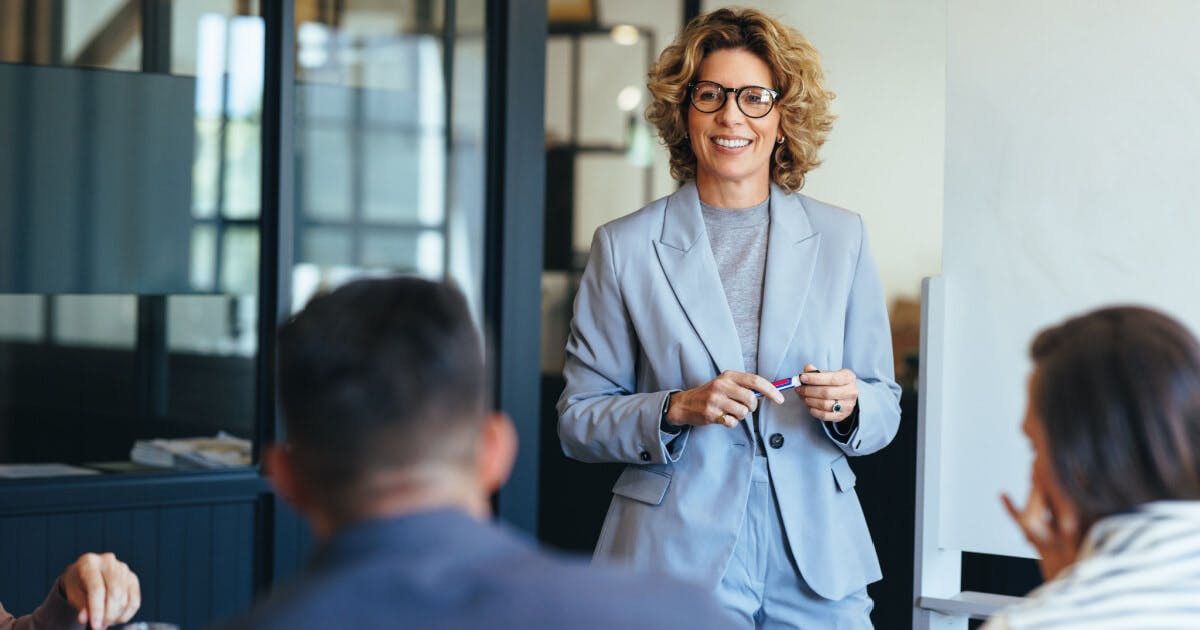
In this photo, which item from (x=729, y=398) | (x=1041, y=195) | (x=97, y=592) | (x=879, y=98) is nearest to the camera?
(x=97, y=592)

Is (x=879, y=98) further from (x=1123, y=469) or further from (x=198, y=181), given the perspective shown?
(x=1123, y=469)

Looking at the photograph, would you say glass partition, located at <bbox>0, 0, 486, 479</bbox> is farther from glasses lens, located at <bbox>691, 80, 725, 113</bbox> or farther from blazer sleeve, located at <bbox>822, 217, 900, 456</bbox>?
blazer sleeve, located at <bbox>822, 217, 900, 456</bbox>

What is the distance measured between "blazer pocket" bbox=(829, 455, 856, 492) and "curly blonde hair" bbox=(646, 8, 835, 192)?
51cm

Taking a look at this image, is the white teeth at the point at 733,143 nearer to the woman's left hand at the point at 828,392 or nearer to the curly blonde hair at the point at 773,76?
the curly blonde hair at the point at 773,76

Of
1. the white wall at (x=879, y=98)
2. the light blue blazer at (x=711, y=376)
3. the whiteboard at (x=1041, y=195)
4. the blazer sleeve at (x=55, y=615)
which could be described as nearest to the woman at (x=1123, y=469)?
the light blue blazer at (x=711, y=376)

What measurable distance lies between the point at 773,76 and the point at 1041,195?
724mm

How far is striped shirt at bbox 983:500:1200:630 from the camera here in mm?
1140

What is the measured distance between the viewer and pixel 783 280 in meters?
2.33

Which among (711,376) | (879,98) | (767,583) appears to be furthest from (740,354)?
(879,98)

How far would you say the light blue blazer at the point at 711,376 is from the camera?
225cm

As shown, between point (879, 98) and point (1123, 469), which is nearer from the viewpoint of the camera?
point (1123, 469)

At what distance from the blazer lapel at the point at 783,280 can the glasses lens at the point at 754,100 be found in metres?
0.17

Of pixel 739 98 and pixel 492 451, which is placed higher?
pixel 739 98

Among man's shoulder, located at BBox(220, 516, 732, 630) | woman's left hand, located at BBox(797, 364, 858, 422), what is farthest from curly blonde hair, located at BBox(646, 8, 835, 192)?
man's shoulder, located at BBox(220, 516, 732, 630)
